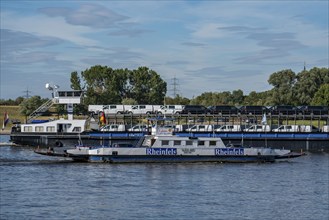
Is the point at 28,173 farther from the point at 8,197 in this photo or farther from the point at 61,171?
the point at 8,197

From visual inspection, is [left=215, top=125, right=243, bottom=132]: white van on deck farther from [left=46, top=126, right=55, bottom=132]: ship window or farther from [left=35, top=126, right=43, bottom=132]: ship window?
[left=35, top=126, right=43, bottom=132]: ship window

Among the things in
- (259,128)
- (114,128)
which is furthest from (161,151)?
(259,128)

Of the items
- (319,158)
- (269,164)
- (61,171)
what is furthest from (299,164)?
(61,171)

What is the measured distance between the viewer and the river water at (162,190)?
52.9 m

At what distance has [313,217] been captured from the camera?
52.0 m

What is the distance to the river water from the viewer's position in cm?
5288

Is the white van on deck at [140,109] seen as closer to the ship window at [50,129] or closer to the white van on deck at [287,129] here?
the ship window at [50,129]

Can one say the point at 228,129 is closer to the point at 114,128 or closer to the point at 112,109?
the point at 114,128

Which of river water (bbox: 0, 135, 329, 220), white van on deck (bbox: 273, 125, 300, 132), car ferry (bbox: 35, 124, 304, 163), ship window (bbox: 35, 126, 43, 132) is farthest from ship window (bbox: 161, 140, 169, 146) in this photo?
white van on deck (bbox: 273, 125, 300, 132)

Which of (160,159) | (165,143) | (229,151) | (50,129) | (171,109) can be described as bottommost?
(160,159)

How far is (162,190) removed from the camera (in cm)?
6366

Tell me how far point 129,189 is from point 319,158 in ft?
130

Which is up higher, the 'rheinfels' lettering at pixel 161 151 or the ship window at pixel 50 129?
the ship window at pixel 50 129

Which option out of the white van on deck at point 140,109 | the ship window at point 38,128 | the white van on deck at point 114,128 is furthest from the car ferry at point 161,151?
the white van on deck at point 140,109
